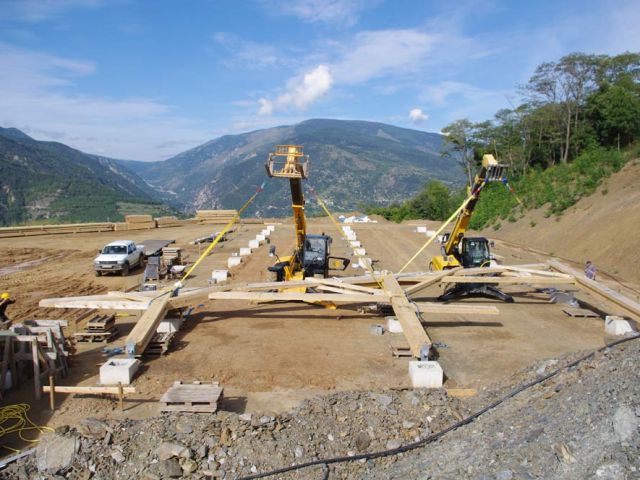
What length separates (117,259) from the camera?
22.7 metres

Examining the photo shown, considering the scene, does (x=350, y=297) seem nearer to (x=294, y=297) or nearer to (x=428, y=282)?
(x=294, y=297)

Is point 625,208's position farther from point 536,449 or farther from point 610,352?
point 536,449

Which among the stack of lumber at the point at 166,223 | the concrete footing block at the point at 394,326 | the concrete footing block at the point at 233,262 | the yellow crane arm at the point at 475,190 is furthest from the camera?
the stack of lumber at the point at 166,223

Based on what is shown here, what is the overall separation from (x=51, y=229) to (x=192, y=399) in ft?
130

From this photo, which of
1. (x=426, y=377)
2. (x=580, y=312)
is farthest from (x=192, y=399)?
(x=580, y=312)

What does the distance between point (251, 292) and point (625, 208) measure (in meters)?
23.6

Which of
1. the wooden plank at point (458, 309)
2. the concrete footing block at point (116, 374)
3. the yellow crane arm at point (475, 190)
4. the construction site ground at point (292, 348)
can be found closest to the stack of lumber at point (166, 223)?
the construction site ground at point (292, 348)

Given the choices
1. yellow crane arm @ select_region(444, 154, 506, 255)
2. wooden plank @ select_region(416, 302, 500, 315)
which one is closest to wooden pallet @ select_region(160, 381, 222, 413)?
wooden plank @ select_region(416, 302, 500, 315)

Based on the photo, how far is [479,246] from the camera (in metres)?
19.0

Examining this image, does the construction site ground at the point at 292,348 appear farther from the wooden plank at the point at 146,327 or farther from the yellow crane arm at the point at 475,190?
the yellow crane arm at the point at 475,190

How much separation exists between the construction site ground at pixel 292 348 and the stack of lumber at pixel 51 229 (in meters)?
20.7

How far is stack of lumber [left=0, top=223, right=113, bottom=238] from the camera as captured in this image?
128 feet

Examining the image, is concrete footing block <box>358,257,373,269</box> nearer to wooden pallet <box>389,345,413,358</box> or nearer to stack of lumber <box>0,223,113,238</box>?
wooden pallet <box>389,345,413,358</box>

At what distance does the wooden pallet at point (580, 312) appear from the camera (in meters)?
15.4
